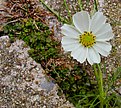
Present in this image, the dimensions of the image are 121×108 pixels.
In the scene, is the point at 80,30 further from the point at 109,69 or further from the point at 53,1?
the point at 53,1

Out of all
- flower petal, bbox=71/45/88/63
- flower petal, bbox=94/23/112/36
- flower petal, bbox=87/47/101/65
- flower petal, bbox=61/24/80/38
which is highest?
flower petal, bbox=61/24/80/38

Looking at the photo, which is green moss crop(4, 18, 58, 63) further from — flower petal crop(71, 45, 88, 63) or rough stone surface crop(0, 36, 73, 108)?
flower petal crop(71, 45, 88, 63)

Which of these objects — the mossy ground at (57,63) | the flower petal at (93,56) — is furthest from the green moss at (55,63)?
the flower petal at (93,56)

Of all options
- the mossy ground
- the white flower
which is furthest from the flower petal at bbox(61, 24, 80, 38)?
the mossy ground

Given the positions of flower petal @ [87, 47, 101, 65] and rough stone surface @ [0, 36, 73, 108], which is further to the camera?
rough stone surface @ [0, 36, 73, 108]

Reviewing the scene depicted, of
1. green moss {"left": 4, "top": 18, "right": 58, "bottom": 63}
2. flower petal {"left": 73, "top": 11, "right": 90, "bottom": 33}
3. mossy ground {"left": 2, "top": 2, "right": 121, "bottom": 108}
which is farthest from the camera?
green moss {"left": 4, "top": 18, "right": 58, "bottom": 63}

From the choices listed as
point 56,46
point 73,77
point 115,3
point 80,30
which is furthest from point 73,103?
point 115,3

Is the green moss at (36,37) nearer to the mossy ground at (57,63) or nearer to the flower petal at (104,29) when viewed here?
the mossy ground at (57,63)

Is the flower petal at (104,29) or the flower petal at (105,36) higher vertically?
the flower petal at (104,29)
